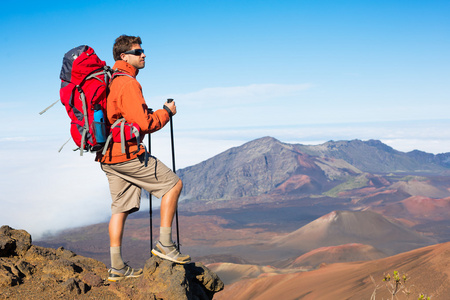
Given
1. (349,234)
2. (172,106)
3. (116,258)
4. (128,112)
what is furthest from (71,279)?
(349,234)

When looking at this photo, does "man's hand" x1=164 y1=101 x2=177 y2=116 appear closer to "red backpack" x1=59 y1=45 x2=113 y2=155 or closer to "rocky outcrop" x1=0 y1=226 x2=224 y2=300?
"red backpack" x1=59 y1=45 x2=113 y2=155

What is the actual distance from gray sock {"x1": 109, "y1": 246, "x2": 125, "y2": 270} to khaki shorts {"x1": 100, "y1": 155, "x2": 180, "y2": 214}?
46 centimetres

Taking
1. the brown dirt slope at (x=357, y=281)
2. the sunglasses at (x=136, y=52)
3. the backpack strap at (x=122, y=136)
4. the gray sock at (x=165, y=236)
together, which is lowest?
the brown dirt slope at (x=357, y=281)

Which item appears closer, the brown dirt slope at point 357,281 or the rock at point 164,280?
the rock at point 164,280

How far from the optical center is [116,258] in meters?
5.64

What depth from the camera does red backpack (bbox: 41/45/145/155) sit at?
15.9 ft

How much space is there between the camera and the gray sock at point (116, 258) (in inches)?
221

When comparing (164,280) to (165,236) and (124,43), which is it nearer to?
(165,236)

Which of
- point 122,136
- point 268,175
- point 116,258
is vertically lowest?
point 268,175

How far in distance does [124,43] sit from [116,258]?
8.31 ft

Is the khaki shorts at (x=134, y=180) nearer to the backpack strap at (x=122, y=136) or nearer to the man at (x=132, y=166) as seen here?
the man at (x=132, y=166)

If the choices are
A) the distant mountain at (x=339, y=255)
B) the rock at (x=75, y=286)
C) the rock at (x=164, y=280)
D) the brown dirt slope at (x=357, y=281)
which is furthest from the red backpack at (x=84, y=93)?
the distant mountain at (x=339, y=255)

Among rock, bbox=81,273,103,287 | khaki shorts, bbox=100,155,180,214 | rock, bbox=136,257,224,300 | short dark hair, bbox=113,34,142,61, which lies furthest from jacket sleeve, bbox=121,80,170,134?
rock, bbox=81,273,103,287

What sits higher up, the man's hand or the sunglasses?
the sunglasses
